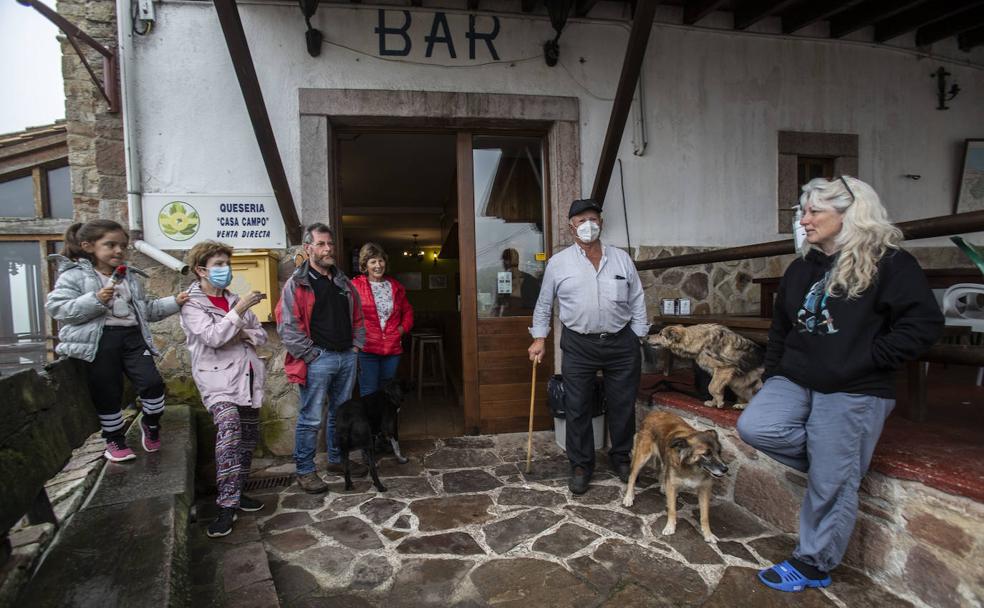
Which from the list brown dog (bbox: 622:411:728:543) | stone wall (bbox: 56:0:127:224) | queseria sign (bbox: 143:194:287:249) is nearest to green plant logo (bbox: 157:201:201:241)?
queseria sign (bbox: 143:194:287:249)

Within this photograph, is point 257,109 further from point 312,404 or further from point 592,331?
point 592,331

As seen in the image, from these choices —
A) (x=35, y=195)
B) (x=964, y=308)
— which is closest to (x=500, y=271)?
Answer: (x=964, y=308)

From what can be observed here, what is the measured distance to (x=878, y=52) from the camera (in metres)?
5.44

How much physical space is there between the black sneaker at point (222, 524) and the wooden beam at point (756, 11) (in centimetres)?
Answer: 614

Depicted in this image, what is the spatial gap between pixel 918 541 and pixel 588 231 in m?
2.41

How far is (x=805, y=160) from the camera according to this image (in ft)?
17.7

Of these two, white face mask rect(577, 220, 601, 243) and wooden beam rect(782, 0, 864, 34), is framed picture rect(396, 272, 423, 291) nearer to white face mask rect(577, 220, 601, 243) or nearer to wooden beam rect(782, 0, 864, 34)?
wooden beam rect(782, 0, 864, 34)

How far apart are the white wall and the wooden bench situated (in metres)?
1.40

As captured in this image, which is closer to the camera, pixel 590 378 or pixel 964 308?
pixel 590 378

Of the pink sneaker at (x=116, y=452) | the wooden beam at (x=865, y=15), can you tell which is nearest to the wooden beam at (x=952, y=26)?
the wooden beam at (x=865, y=15)

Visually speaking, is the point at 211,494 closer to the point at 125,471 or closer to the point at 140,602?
the point at 125,471

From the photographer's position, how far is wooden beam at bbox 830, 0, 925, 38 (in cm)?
473

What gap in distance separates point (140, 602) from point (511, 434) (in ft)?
11.1

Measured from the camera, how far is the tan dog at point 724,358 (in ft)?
11.1
